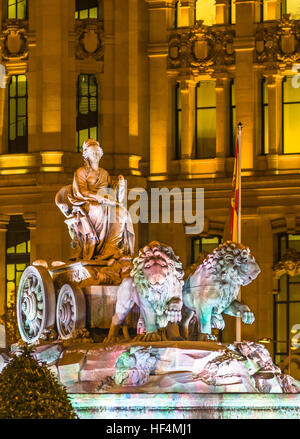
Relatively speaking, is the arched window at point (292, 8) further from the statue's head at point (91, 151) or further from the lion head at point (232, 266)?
the lion head at point (232, 266)

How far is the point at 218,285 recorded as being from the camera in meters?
35.2

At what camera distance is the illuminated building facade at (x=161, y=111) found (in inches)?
2635

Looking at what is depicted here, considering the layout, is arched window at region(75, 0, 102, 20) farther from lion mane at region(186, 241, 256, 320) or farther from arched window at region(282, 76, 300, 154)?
lion mane at region(186, 241, 256, 320)

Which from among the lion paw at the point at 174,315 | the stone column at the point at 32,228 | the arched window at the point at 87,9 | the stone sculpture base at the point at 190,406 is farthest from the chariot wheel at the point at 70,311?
the arched window at the point at 87,9

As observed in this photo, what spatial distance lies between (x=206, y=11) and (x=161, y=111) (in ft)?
11.5

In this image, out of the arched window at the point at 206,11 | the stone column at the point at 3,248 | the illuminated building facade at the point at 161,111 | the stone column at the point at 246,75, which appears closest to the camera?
the illuminated building facade at the point at 161,111

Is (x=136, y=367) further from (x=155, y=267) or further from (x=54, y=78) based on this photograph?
(x=54, y=78)

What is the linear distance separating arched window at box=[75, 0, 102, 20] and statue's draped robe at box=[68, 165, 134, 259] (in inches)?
1275

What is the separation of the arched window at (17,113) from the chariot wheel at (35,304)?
106 feet

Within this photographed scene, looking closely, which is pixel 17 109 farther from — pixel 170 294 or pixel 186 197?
pixel 170 294

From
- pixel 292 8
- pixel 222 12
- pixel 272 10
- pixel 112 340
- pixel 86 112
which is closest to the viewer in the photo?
pixel 112 340

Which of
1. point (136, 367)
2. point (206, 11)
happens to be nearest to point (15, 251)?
point (206, 11)

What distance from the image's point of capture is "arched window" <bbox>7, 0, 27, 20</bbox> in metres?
69.5
